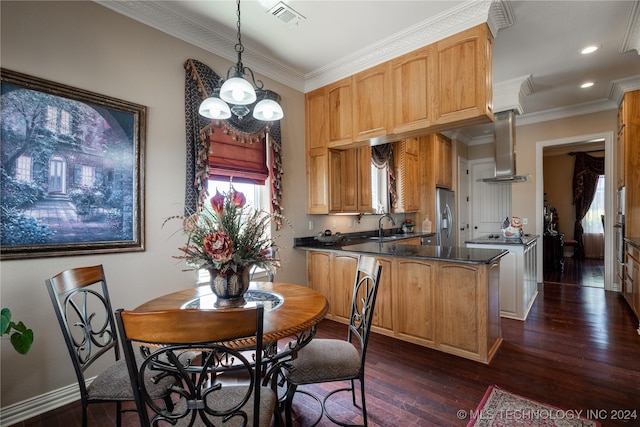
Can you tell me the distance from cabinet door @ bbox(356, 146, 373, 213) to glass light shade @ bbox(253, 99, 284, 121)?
2070 mm

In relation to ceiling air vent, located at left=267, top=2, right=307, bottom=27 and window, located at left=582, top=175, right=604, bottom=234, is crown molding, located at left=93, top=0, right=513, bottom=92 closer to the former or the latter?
ceiling air vent, located at left=267, top=2, right=307, bottom=27

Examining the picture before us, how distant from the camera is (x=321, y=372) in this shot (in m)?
1.56

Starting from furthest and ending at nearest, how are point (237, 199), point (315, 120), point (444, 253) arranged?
point (315, 120), point (444, 253), point (237, 199)

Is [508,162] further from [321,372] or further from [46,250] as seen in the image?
[46,250]

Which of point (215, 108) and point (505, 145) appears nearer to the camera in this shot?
point (215, 108)

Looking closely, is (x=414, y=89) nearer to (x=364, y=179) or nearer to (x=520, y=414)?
(x=364, y=179)

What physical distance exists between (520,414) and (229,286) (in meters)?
1.91

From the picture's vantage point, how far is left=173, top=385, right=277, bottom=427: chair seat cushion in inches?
46.0

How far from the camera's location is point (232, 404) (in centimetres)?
127

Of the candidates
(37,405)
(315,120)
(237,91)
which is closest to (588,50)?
(315,120)

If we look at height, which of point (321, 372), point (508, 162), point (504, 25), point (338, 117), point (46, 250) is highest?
point (504, 25)

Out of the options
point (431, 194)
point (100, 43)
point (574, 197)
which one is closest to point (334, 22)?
point (100, 43)

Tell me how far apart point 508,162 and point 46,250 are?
516 centimetres

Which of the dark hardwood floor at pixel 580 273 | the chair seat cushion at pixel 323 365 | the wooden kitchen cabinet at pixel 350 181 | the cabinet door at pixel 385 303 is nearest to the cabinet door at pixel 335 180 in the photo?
the wooden kitchen cabinet at pixel 350 181
